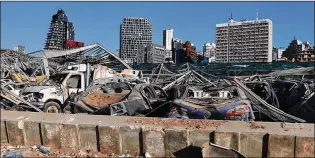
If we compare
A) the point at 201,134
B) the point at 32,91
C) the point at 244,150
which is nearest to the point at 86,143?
the point at 201,134

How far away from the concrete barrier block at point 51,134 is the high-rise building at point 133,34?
4000 inches

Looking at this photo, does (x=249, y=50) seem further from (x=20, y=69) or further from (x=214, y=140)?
(x=214, y=140)

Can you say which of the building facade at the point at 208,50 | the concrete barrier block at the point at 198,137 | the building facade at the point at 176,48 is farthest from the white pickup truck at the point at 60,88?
the building facade at the point at 208,50

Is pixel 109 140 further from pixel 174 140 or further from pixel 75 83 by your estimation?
pixel 75 83

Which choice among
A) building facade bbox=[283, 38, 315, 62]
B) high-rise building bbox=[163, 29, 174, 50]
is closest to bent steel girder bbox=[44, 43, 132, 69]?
building facade bbox=[283, 38, 315, 62]

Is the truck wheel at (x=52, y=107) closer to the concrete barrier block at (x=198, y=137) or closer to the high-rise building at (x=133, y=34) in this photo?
the concrete barrier block at (x=198, y=137)

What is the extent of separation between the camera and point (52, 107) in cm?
1352

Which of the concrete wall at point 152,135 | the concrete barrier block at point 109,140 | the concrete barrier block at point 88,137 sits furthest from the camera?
the concrete barrier block at point 88,137

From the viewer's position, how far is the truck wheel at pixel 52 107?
13.4 meters

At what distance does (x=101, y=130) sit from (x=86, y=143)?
503mm

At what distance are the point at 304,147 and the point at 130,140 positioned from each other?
133 inches

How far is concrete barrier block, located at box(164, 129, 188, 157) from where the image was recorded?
7605 millimetres

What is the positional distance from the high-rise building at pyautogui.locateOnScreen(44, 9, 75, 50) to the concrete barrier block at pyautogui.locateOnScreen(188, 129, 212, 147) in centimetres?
6935

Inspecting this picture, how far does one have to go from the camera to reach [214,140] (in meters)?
7.33
